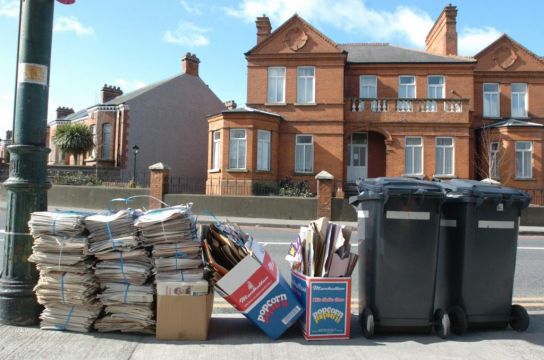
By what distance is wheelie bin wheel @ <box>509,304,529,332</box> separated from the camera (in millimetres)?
4527

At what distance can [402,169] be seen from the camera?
2453cm

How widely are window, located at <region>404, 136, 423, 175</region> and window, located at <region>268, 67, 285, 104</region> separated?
280 inches

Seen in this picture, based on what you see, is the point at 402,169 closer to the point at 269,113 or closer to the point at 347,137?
the point at 347,137

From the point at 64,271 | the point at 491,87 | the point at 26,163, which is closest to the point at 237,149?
the point at 491,87

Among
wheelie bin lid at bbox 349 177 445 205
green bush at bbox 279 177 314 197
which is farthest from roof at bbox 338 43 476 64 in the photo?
wheelie bin lid at bbox 349 177 445 205

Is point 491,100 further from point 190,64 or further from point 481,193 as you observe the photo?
point 481,193

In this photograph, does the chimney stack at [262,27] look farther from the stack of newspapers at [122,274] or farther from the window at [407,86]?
the stack of newspapers at [122,274]

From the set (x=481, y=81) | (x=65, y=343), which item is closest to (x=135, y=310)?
(x=65, y=343)

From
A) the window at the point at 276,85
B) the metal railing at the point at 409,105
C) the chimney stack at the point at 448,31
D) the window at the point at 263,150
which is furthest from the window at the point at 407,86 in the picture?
the window at the point at 263,150

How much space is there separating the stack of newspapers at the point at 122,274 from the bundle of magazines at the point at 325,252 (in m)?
1.45

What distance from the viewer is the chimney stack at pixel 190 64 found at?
111ft

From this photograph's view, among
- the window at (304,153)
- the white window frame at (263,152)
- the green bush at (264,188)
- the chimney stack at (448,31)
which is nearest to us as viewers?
the green bush at (264,188)

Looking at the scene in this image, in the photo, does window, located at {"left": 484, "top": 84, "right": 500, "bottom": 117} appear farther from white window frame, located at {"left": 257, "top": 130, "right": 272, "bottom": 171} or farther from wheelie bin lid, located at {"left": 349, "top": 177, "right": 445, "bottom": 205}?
wheelie bin lid, located at {"left": 349, "top": 177, "right": 445, "bottom": 205}

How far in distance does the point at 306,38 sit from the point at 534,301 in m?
20.9
